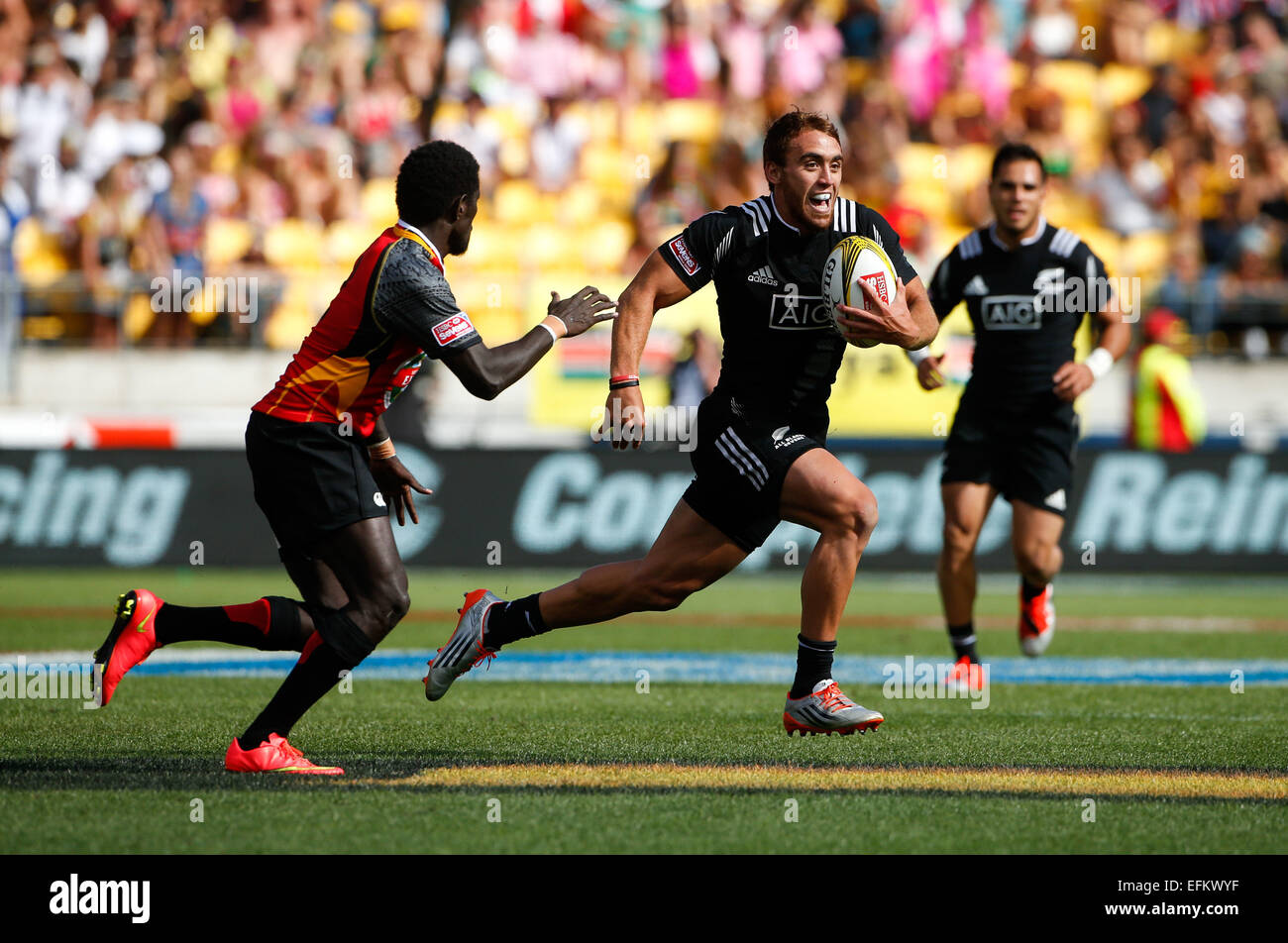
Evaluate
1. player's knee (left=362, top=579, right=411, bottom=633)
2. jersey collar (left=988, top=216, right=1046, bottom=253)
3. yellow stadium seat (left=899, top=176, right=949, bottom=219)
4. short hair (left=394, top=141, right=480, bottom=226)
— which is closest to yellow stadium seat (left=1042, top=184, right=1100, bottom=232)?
yellow stadium seat (left=899, top=176, right=949, bottom=219)

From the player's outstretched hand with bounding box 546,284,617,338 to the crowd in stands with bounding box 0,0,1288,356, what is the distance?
427 inches

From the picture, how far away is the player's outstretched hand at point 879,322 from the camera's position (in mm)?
6488

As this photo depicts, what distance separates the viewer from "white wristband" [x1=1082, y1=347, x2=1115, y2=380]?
→ 9719 mm

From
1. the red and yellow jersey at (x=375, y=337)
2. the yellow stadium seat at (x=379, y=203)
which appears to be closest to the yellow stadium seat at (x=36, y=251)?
the yellow stadium seat at (x=379, y=203)

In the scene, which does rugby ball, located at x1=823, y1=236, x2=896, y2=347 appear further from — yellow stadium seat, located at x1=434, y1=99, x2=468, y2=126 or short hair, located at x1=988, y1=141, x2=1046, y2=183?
yellow stadium seat, located at x1=434, y1=99, x2=468, y2=126

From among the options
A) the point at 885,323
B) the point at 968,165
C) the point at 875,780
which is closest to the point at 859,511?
the point at 885,323

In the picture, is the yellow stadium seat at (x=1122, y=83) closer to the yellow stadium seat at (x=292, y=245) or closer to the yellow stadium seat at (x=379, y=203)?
the yellow stadium seat at (x=379, y=203)

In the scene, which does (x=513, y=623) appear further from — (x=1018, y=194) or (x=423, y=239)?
(x=1018, y=194)

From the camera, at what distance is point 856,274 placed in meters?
6.63

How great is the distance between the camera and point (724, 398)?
704cm

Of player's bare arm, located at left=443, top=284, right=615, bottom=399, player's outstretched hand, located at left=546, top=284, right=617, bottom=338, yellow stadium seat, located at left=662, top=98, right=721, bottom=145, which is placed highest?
yellow stadium seat, located at left=662, top=98, right=721, bottom=145

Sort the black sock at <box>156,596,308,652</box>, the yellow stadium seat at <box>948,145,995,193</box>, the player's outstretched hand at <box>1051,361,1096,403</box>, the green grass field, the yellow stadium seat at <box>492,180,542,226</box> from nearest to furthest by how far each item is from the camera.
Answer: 1. the green grass field
2. the black sock at <box>156,596,308,652</box>
3. the player's outstretched hand at <box>1051,361,1096,403</box>
4. the yellow stadium seat at <box>492,180,542,226</box>
5. the yellow stadium seat at <box>948,145,995,193</box>

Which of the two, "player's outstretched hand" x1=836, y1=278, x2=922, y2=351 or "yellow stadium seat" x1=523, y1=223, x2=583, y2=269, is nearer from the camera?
"player's outstretched hand" x1=836, y1=278, x2=922, y2=351
